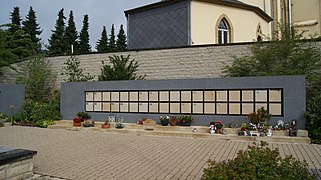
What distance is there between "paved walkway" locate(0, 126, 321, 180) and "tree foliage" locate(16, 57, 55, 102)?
776cm

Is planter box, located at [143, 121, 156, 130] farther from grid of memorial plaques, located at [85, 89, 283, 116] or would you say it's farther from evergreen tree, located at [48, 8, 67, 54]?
evergreen tree, located at [48, 8, 67, 54]

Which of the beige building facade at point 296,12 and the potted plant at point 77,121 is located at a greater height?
the beige building facade at point 296,12

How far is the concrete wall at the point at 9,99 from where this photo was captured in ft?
49.0

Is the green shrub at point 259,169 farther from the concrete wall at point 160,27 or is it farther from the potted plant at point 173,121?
the concrete wall at point 160,27

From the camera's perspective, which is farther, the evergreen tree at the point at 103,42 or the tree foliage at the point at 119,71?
the evergreen tree at the point at 103,42

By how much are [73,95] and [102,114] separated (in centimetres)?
195

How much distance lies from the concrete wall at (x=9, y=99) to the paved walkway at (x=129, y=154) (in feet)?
16.9

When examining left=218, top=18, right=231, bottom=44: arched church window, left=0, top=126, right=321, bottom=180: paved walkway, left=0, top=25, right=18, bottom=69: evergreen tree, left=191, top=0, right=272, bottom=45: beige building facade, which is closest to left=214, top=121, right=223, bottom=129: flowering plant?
left=0, top=126, right=321, bottom=180: paved walkway

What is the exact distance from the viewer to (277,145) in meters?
8.34

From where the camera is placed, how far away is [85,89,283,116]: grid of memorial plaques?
10.1 m

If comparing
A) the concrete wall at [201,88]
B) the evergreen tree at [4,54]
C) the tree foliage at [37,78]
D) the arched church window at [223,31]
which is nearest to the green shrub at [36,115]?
the concrete wall at [201,88]

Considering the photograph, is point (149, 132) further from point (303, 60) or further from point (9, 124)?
point (9, 124)

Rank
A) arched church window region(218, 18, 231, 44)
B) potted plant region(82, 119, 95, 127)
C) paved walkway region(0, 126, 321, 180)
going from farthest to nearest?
arched church window region(218, 18, 231, 44) < potted plant region(82, 119, 95, 127) < paved walkway region(0, 126, 321, 180)

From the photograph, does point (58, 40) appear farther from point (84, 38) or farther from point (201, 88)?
point (201, 88)
